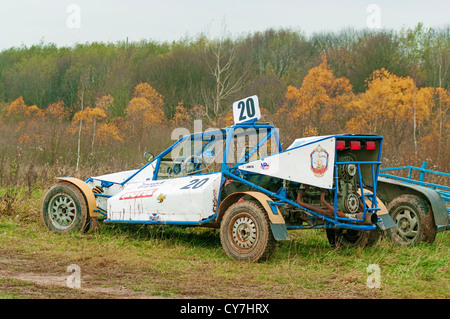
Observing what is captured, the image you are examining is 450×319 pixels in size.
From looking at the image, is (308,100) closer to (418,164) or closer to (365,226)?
(418,164)

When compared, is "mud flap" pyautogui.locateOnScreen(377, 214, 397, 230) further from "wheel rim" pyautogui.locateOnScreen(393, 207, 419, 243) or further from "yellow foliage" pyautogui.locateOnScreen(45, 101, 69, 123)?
"yellow foliage" pyautogui.locateOnScreen(45, 101, 69, 123)

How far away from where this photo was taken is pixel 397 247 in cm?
805

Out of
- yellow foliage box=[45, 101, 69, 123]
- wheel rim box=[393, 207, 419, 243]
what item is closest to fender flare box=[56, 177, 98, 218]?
wheel rim box=[393, 207, 419, 243]

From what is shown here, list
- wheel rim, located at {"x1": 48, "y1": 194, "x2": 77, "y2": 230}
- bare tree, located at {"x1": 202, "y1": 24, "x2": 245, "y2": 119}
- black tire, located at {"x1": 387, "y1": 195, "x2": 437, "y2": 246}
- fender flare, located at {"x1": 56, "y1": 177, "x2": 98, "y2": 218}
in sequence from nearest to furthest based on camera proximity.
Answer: black tire, located at {"x1": 387, "y1": 195, "x2": 437, "y2": 246} < fender flare, located at {"x1": 56, "y1": 177, "x2": 98, "y2": 218} < wheel rim, located at {"x1": 48, "y1": 194, "x2": 77, "y2": 230} < bare tree, located at {"x1": 202, "y1": 24, "x2": 245, "y2": 119}

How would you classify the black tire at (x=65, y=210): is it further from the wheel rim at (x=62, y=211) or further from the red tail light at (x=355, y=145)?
the red tail light at (x=355, y=145)

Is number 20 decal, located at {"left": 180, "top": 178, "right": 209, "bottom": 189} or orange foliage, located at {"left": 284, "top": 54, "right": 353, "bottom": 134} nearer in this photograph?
number 20 decal, located at {"left": 180, "top": 178, "right": 209, "bottom": 189}

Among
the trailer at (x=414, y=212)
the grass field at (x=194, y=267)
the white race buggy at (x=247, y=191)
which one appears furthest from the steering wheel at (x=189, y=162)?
the trailer at (x=414, y=212)

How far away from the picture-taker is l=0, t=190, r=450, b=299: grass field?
568cm

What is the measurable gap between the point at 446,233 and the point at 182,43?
78305 millimetres

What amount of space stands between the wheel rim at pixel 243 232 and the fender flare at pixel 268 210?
0.27m

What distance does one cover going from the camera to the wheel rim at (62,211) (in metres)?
9.40

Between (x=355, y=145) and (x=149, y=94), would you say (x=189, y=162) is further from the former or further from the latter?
(x=149, y=94)

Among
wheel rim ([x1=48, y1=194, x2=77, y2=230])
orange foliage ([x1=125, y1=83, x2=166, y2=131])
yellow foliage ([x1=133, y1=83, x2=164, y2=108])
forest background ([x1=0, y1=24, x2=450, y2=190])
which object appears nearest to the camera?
wheel rim ([x1=48, y1=194, x2=77, y2=230])
